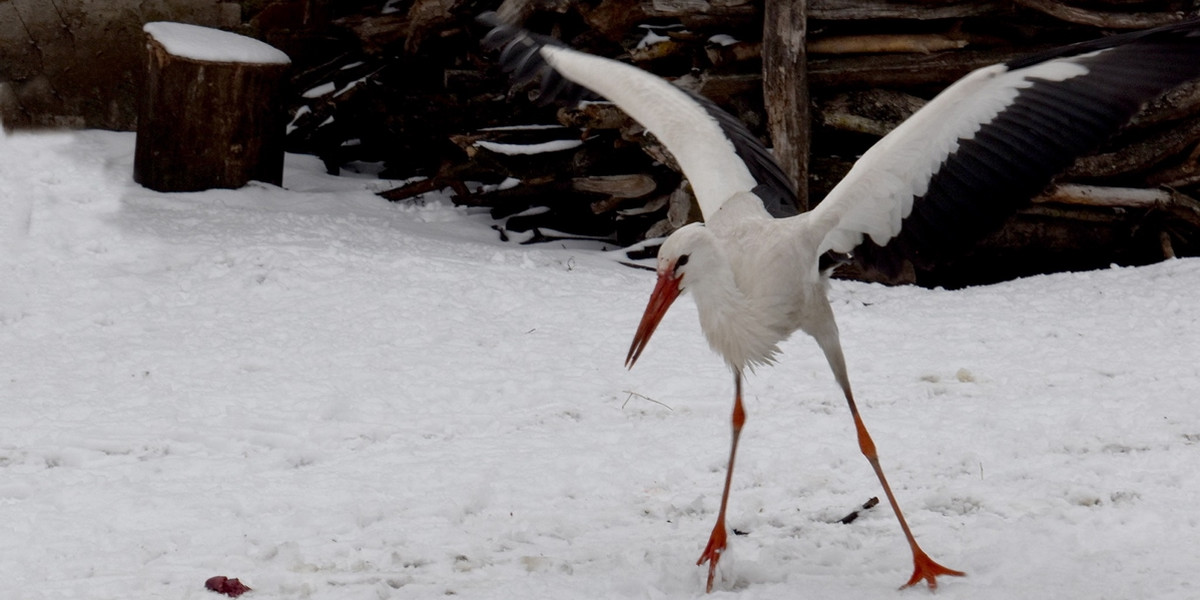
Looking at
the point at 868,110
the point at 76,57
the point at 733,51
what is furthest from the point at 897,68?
the point at 76,57

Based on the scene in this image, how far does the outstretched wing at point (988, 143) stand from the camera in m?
3.63

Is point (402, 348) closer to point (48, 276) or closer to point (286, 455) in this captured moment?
point (286, 455)

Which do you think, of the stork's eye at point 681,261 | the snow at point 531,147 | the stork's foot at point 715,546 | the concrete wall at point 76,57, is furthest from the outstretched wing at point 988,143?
the concrete wall at point 76,57

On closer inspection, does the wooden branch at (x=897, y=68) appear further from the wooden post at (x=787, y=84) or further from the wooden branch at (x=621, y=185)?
the wooden branch at (x=621, y=185)

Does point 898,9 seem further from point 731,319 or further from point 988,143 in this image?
point 731,319

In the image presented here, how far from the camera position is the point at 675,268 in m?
3.72

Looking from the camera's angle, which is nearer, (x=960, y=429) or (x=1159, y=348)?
(x=960, y=429)

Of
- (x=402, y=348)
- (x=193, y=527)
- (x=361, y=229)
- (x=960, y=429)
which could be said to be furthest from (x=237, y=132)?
(x=960, y=429)

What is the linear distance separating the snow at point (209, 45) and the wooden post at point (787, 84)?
3.31 metres

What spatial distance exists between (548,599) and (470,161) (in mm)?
6076

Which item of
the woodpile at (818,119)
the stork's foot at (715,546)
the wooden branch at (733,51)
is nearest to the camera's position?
the stork's foot at (715,546)

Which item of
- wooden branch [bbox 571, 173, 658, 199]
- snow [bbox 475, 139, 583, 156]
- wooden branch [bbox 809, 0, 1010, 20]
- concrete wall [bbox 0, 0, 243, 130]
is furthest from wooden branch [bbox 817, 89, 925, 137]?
concrete wall [bbox 0, 0, 243, 130]

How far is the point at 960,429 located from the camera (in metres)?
5.02

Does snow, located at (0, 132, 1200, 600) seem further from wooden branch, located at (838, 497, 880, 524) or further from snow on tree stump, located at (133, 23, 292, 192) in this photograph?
snow on tree stump, located at (133, 23, 292, 192)
